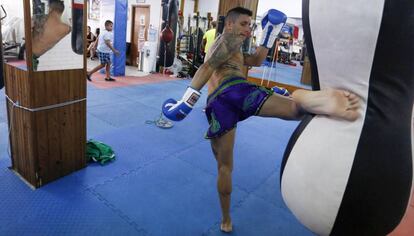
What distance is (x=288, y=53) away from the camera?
33.6ft

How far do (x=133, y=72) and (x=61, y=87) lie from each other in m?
6.51

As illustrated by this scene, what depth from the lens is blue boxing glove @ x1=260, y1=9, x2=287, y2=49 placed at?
1812 millimetres

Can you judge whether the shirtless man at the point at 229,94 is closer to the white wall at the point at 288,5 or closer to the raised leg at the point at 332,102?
the raised leg at the point at 332,102

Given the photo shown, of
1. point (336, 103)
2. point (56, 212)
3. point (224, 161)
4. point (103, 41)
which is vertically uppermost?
point (336, 103)

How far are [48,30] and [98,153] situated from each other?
1279 millimetres

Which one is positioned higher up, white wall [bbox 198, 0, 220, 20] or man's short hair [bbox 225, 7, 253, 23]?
white wall [bbox 198, 0, 220, 20]

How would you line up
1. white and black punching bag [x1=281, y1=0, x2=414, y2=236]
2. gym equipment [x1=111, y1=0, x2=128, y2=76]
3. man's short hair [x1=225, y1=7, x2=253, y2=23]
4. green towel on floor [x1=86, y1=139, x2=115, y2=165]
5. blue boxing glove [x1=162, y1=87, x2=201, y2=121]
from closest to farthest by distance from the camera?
white and black punching bag [x1=281, y1=0, x2=414, y2=236] < blue boxing glove [x1=162, y1=87, x2=201, y2=121] < man's short hair [x1=225, y1=7, x2=253, y2=23] < green towel on floor [x1=86, y1=139, x2=115, y2=165] < gym equipment [x1=111, y1=0, x2=128, y2=76]

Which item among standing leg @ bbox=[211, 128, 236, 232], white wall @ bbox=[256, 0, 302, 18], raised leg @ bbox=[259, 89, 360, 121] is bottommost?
standing leg @ bbox=[211, 128, 236, 232]

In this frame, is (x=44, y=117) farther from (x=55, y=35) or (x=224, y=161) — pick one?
(x=224, y=161)

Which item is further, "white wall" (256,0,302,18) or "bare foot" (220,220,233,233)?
"white wall" (256,0,302,18)

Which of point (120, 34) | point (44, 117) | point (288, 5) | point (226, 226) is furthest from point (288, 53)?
point (44, 117)

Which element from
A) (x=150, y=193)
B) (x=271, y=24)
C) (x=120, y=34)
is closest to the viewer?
(x=271, y=24)

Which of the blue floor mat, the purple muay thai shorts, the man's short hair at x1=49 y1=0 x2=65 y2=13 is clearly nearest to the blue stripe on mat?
the blue floor mat

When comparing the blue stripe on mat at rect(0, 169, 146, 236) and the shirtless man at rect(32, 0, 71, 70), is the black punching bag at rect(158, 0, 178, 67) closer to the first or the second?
the shirtless man at rect(32, 0, 71, 70)
